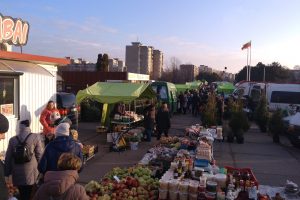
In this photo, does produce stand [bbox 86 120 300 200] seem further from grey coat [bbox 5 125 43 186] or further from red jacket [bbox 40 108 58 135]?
red jacket [bbox 40 108 58 135]

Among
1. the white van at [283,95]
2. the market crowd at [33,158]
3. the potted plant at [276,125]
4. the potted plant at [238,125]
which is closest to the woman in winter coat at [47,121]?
the market crowd at [33,158]

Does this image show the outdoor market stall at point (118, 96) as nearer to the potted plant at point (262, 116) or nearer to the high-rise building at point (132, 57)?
the potted plant at point (262, 116)

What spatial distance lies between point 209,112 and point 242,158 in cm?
451

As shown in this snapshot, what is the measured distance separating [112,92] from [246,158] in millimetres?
5773

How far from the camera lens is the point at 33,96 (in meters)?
12.1

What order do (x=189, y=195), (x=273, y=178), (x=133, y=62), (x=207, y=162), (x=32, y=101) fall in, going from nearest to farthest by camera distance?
1. (x=189, y=195)
2. (x=207, y=162)
3. (x=273, y=178)
4. (x=32, y=101)
5. (x=133, y=62)

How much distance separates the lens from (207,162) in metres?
8.59

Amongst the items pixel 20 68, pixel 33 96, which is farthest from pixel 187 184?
pixel 33 96

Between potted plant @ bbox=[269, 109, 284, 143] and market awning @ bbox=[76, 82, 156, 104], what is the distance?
611 cm


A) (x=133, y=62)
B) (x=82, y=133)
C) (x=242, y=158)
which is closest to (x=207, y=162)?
(x=242, y=158)

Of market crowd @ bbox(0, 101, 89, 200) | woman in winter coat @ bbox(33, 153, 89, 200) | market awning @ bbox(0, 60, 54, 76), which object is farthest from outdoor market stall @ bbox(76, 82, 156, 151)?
woman in winter coat @ bbox(33, 153, 89, 200)

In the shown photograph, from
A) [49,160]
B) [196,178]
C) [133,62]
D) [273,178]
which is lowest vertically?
[273,178]

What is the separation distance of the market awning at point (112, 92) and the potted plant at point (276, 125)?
6111 millimetres

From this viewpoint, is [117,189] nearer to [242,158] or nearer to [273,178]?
[273,178]
